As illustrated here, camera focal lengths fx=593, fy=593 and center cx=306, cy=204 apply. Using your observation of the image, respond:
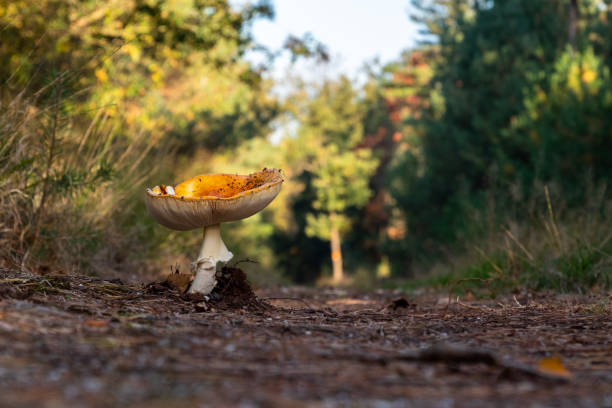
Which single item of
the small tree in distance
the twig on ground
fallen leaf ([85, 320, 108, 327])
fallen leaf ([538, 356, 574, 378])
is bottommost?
fallen leaf ([538, 356, 574, 378])

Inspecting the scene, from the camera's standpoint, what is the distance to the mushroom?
3434 millimetres

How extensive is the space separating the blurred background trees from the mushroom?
859 mm

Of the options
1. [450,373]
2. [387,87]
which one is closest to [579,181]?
[450,373]

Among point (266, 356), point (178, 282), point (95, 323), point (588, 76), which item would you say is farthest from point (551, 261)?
point (588, 76)

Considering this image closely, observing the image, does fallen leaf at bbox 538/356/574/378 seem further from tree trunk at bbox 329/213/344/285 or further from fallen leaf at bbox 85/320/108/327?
tree trunk at bbox 329/213/344/285

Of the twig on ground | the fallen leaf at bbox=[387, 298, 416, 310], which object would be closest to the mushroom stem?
the fallen leaf at bbox=[387, 298, 416, 310]

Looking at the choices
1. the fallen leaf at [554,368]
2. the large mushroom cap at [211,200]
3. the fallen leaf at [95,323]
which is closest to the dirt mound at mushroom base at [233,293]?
the large mushroom cap at [211,200]

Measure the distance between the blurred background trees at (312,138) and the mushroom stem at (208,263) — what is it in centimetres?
110

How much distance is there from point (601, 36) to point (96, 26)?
1321 cm

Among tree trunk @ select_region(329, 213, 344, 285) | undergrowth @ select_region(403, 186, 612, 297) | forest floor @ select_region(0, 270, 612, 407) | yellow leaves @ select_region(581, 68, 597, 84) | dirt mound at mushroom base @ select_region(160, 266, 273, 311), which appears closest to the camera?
forest floor @ select_region(0, 270, 612, 407)

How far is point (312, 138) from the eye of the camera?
1137 inches

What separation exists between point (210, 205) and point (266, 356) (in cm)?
147

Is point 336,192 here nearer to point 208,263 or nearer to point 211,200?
point 208,263

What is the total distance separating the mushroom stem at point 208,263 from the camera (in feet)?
11.9
